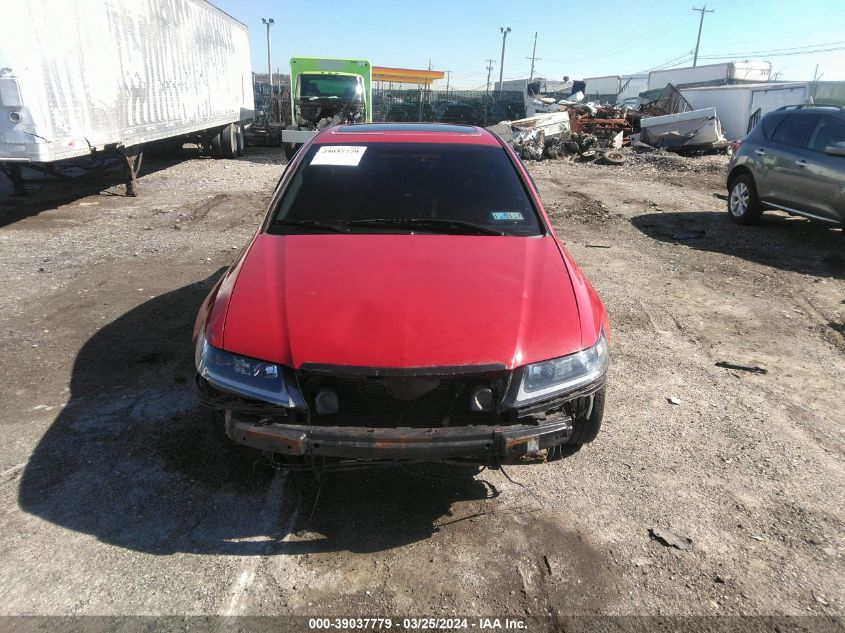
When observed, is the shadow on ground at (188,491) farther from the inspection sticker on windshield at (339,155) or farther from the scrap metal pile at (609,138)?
the scrap metal pile at (609,138)

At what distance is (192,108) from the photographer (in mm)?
14031

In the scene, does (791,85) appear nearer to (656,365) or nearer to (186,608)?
(656,365)

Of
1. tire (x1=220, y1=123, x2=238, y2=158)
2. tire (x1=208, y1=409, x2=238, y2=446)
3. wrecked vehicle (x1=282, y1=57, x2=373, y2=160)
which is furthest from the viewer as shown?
tire (x1=220, y1=123, x2=238, y2=158)

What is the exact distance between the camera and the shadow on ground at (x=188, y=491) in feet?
8.78

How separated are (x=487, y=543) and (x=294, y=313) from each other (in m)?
1.40

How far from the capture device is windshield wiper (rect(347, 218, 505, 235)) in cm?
341

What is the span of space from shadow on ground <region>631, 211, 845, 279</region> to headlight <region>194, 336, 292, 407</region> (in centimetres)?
712

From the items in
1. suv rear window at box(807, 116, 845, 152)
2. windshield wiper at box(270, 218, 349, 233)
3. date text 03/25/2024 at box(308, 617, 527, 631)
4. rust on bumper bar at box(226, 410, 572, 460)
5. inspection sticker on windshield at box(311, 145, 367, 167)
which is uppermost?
suv rear window at box(807, 116, 845, 152)

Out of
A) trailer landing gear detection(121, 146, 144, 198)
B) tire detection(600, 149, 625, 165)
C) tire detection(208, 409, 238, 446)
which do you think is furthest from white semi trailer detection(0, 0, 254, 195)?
tire detection(600, 149, 625, 165)

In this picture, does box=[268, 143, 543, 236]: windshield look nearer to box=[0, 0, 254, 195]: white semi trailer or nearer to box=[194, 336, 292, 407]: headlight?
box=[194, 336, 292, 407]: headlight

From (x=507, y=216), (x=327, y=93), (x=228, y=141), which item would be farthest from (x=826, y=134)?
(x=228, y=141)

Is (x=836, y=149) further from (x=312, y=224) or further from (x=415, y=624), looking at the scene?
(x=415, y=624)

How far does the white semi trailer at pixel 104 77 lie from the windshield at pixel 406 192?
5.99 metres

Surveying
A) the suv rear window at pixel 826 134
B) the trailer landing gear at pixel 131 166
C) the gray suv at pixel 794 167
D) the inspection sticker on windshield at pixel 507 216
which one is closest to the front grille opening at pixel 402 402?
the inspection sticker on windshield at pixel 507 216
